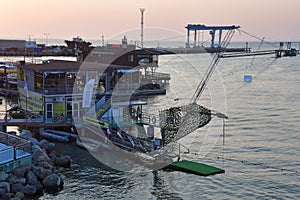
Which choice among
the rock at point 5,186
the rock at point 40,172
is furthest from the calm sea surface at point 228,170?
the rock at point 5,186

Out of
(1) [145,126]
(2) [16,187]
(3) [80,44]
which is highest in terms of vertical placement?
(3) [80,44]

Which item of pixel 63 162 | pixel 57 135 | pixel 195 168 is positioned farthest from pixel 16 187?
pixel 57 135

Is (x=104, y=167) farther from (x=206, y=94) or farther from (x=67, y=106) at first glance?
(x=206, y=94)

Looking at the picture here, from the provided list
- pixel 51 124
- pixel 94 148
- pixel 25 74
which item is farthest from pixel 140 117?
→ pixel 25 74

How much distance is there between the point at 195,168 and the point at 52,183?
816cm

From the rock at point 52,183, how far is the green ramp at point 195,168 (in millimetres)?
6712

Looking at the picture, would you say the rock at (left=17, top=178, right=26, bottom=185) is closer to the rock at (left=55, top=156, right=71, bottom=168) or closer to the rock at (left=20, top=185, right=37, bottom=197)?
the rock at (left=20, top=185, right=37, bottom=197)

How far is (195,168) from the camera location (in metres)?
24.3

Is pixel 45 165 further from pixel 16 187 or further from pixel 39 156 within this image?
pixel 16 187

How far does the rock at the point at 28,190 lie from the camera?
2083 centimetres

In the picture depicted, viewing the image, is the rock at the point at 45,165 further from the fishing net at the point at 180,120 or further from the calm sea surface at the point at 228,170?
the fishing net at the point at 180,120

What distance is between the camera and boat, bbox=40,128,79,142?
104ft

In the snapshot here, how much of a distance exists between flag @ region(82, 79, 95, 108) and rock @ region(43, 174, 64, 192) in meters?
11.6

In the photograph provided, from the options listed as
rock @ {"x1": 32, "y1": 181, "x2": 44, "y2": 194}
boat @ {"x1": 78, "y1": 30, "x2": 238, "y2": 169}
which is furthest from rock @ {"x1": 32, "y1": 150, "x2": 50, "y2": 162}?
boat @ {"x1": 78, "y1": 30, "x2": 238, "y2": 169}
